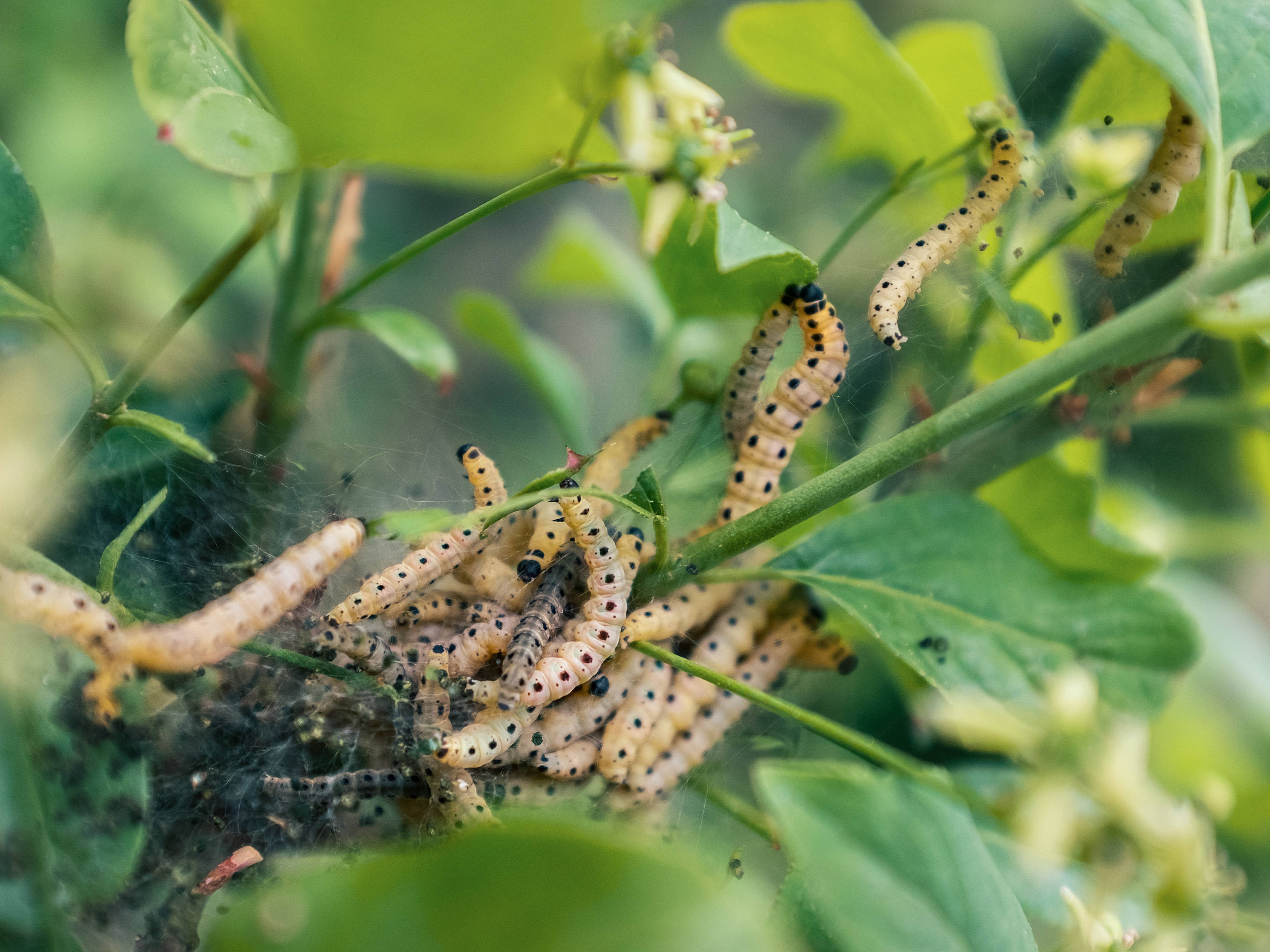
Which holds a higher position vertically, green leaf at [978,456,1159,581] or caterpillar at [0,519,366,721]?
caterpillar at [0,519,366,721]

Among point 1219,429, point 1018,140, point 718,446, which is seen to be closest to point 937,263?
point 1018,140

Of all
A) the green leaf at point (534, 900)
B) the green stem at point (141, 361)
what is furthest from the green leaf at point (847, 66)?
the green leaf at point (534, 900)

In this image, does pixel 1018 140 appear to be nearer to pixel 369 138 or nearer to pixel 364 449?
pixel 369 138

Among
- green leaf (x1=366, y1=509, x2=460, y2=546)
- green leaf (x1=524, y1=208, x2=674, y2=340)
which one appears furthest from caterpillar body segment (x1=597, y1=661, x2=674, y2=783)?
green leaf (x1=524, y1=208, x2=674, y2=340)

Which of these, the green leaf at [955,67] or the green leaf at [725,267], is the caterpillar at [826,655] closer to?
the green leaf at [725,267]

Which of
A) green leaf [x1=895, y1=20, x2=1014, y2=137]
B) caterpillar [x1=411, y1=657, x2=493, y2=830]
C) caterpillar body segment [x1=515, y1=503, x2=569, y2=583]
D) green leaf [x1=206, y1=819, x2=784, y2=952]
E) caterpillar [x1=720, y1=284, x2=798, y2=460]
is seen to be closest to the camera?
green leaf [x1=206, y1=819, x2=784, y2=952]

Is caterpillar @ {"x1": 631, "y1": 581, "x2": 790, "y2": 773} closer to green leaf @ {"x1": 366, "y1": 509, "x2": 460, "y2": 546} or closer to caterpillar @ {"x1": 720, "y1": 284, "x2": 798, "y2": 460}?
caterpillar @ {"x1": 720, "y1": 284, "x2": 798, "y2": 460}

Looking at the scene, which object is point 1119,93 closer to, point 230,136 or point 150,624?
point 230,136

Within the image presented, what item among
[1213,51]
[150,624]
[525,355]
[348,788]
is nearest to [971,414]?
[1213,51]
